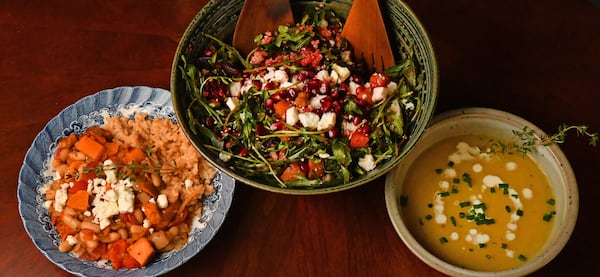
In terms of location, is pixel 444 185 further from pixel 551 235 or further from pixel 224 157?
pixel 224 157

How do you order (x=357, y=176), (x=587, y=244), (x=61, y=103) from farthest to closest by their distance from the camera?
(x=61, y=103) < (x=587, y=244) < (x=357, y=176)

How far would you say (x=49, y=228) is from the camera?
167 cm

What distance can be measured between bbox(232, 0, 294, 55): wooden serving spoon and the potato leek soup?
55cm

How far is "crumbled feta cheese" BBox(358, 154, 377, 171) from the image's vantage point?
4.98 feet

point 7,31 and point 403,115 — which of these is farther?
point 7,31

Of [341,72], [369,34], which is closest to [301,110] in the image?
[341,72]

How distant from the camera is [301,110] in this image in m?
1.56

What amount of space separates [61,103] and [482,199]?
4.08ft

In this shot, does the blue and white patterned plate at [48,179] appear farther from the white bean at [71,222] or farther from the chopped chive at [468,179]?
the chopped chive at [468,179]

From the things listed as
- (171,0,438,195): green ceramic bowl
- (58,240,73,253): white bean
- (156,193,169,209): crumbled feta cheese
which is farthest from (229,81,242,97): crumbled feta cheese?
(58,240,73,253): white bean

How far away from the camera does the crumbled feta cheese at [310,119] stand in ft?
5.00

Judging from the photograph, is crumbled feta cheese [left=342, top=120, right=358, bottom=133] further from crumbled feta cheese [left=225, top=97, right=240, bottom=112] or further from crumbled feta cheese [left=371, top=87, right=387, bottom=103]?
crumbled feta cheese [left=225, top=97, right=240, bottom=112]

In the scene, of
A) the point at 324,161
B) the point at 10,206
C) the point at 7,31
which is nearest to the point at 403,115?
the point at 324,161

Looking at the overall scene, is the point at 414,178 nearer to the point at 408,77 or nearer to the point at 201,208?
the point at 408,77
